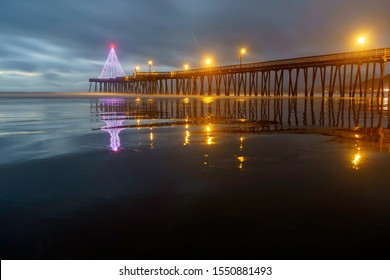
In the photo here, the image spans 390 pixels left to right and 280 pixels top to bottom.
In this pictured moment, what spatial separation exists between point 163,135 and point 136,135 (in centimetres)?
71

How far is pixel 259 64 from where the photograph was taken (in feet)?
150

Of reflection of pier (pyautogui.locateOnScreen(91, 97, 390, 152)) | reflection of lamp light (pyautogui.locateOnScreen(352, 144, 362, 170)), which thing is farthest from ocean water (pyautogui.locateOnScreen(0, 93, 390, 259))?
reflection of pier (pyautogui.locateOnScreen(91, 97, 390, 152))

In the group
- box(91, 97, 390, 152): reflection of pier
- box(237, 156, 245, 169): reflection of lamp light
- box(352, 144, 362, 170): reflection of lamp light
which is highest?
box(91, 97, 390, 152): reflection of pier

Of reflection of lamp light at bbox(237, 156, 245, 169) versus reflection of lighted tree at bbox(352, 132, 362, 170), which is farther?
reflection of lamp light at bbox(237, 156, 245, 169)

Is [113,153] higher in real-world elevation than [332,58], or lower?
lower

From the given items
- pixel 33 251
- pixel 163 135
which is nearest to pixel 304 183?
pixel 33 251

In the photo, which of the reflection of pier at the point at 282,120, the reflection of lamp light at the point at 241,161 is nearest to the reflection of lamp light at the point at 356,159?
the reflection of pier at the point at 282,120

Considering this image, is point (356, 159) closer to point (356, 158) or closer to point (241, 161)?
point (356, 158)

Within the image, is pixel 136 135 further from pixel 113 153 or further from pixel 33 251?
pixel 33 251

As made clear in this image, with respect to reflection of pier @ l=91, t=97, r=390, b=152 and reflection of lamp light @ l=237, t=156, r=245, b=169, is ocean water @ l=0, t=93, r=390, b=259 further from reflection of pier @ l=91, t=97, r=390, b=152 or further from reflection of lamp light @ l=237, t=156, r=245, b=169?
reflection of pier @ l=91, t=97, r=390, b=152

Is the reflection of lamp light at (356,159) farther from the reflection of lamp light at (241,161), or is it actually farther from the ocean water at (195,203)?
the reflection of lamp light at (241,161)

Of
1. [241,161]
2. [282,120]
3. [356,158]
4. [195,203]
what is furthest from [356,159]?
[282,120]

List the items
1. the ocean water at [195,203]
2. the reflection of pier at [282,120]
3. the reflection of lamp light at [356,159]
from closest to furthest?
the ocean water at [195,203], the reflection of lamp light at [356,159], the reflection of pier at [282,120]

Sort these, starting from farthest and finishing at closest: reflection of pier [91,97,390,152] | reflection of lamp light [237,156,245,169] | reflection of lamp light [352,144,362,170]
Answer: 1. reflection of pier [91,97,390,152]
2. reflection of lamp light [237,156,245,169]
3. reflection of lamp light [352,144,362,170]
